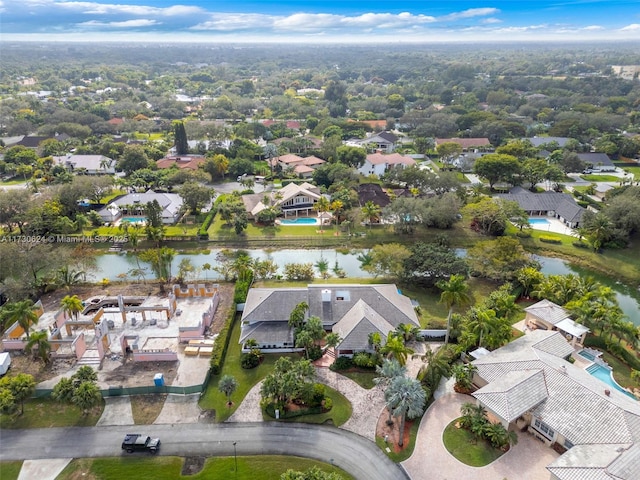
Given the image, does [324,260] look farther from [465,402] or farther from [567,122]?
[567,122]

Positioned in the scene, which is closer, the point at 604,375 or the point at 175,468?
the point at 175,468

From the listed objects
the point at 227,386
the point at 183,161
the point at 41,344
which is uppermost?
the point at 183,161

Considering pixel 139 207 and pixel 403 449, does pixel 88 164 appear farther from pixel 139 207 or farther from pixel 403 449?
pixel 403 449

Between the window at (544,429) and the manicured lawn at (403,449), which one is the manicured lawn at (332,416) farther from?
the window at (544,429)

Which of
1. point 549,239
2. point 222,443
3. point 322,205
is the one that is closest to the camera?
point 222,443

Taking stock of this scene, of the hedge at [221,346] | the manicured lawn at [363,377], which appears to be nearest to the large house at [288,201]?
the hedge at [221,346]

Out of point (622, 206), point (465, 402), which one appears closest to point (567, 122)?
point (622, 206)

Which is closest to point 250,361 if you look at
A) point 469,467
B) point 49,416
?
point 49,416
